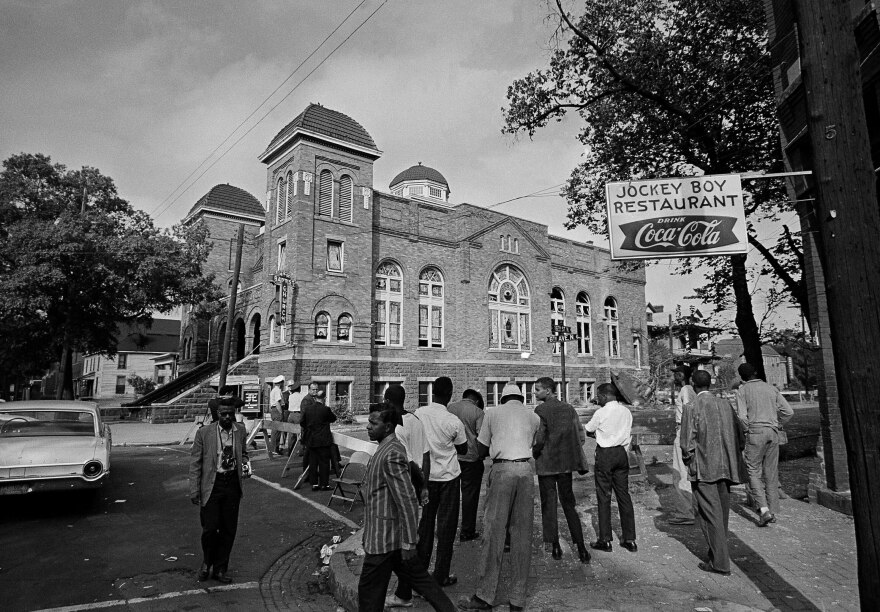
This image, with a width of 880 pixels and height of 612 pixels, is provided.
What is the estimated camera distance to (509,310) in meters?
32.7

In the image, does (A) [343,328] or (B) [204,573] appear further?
(A) [343,328]

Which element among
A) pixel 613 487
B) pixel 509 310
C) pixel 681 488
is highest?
pixel 509 310

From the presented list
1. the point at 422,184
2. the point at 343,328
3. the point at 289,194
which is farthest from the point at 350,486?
the point at 422,184

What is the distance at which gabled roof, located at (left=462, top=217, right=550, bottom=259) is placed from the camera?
3131 centimetres

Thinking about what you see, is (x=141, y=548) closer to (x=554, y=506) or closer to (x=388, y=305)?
(x=554, y=506)

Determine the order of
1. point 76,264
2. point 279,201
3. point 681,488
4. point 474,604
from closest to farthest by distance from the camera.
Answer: point 474,604 → point 681,488 → point 76,264 → point 279,201

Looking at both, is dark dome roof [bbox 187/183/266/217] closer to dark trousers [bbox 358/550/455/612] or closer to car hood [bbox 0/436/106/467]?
car hood [bbox 0/436/106/467]

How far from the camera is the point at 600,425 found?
6.26m

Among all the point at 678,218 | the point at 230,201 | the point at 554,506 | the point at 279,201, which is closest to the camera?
the point at 554,506

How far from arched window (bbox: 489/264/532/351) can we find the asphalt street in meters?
23.0

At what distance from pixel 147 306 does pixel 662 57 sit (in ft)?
78.7

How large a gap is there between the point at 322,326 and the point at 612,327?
23983 mm

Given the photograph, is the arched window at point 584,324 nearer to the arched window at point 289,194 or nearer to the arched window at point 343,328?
the arched window at point 343,328

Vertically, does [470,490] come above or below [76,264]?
below
